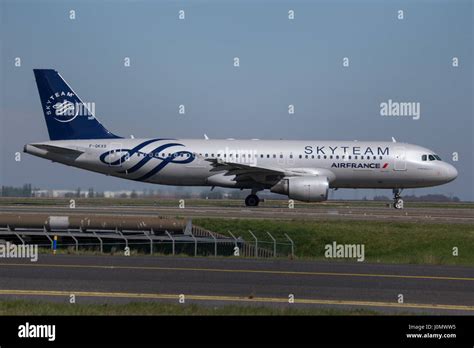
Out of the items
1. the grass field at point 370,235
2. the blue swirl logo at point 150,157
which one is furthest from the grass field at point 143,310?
the blue swirl logo at point 150,157

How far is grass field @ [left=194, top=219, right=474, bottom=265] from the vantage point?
2730cm

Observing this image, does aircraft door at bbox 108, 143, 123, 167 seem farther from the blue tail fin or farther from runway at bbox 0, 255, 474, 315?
runway at bbox 0, 255, 474, 315

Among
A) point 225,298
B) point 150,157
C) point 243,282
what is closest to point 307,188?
point 150,157

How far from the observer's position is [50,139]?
4422 cm

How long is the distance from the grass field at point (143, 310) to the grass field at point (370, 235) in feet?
44.5

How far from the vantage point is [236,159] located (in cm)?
4288

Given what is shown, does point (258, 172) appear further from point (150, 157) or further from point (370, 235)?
point (370, 235)

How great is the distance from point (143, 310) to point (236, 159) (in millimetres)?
30557

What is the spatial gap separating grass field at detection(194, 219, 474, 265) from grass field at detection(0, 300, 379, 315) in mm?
13567

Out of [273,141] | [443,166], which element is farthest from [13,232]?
[443,166]

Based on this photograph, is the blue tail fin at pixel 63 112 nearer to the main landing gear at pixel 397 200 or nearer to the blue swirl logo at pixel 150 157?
the blue swirl logo at pixel 150 157
